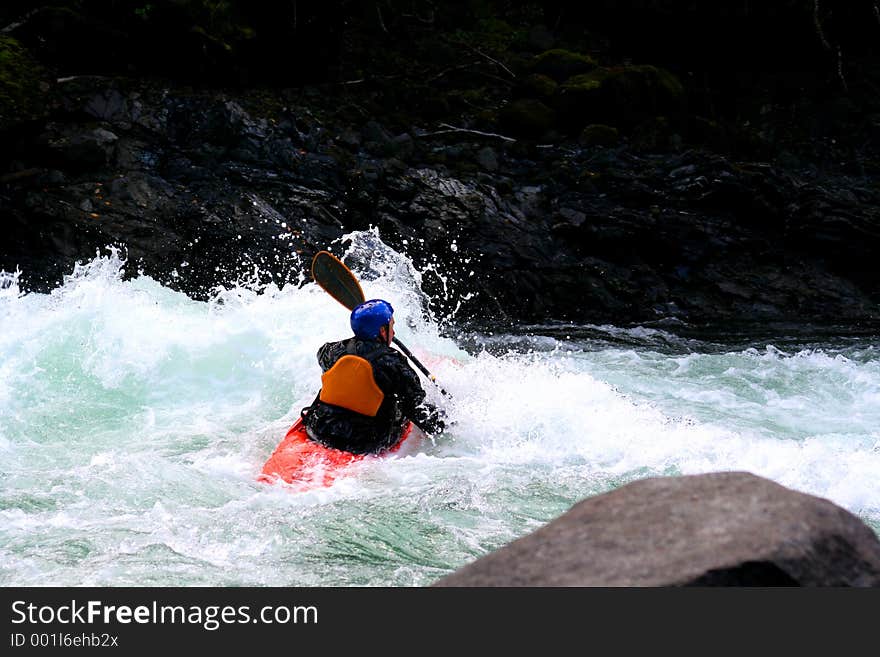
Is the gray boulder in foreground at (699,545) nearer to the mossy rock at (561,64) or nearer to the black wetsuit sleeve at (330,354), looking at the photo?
the black wetsuit sleeve at (330,354)

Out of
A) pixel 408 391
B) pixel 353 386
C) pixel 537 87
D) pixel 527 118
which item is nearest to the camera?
pixel 353 386

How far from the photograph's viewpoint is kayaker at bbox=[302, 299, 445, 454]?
5355mm

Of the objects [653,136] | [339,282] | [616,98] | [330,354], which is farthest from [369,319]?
[616,98]

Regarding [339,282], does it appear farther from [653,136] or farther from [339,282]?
[653,136]

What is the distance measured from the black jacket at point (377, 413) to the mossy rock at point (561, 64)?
9.31m

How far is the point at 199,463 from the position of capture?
546 centimetres

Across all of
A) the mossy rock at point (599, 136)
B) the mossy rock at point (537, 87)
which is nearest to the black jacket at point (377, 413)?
the mossy rock at point (599, 136)

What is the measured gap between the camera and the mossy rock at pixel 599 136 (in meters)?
12.5

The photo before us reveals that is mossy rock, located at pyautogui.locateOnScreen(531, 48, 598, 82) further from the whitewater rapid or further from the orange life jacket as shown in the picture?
the orange life jacket

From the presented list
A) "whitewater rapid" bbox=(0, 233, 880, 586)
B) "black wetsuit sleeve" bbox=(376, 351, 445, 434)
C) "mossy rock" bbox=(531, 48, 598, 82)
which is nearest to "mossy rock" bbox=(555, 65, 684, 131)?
"mossy rock" bbox=(531, 48, 598, 82)

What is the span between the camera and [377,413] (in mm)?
5457

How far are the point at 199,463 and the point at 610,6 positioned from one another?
12.2 m

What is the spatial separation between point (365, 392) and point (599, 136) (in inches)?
316

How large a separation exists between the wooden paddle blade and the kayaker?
1108mm
